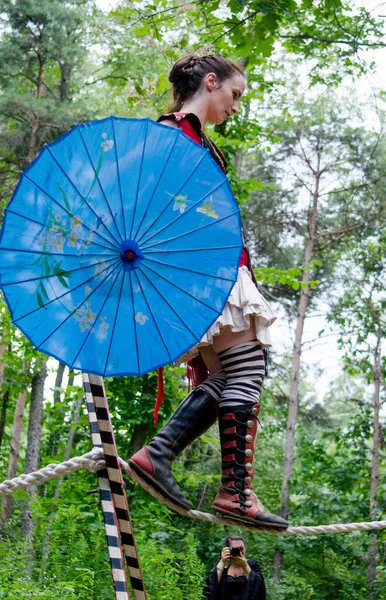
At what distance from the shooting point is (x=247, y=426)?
92.8 inches

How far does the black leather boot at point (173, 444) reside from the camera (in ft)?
7.41

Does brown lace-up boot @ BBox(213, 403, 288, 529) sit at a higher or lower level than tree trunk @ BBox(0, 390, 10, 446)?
lower

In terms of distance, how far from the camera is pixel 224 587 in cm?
522

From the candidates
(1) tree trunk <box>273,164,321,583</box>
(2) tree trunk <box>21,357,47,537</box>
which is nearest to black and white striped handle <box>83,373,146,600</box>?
(2) tree trunk <box>21,357,47,537</box>

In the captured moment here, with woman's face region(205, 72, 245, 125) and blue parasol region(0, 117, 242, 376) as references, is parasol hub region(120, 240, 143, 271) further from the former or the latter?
woman's face region(205, 72, 245, 125)

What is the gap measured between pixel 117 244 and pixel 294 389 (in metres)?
9.93

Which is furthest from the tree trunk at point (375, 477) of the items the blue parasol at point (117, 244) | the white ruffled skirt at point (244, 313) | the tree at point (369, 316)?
the blue parasol at point (117, 244)

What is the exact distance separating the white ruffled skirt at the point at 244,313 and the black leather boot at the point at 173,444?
20cm

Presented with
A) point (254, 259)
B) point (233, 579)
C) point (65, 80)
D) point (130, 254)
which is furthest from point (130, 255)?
point (254, 259)

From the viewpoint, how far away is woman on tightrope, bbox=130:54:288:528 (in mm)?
2293

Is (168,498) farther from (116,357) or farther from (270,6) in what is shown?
(270,6)

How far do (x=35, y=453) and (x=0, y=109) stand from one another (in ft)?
13.0

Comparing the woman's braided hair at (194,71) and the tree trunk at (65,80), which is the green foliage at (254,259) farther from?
the woman's braided hair at (194,71)

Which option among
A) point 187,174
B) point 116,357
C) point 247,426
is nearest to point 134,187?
point 187,174
